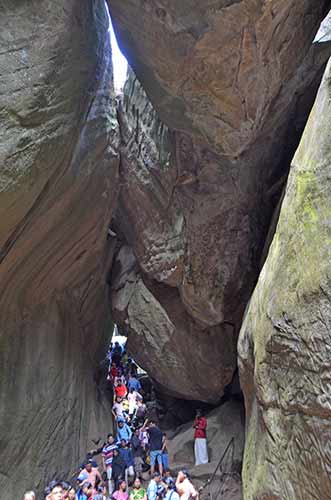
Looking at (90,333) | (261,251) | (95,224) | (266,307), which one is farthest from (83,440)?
(266,307)

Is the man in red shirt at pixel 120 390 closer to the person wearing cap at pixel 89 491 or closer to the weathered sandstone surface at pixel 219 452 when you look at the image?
the weathered sandstone surface at pixel 219 452

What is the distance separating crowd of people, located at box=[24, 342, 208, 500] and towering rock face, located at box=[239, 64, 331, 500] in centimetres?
238

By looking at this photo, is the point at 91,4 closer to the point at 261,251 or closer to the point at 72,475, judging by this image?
the point at 261,251

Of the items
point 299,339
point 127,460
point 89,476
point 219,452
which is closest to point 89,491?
point 89,476

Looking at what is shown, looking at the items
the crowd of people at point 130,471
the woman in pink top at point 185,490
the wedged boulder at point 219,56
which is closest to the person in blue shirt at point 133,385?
the crowd of people at point 130,471

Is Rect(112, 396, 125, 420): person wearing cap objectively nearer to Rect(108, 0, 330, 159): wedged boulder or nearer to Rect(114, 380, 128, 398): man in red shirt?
Rect(114, 380, 128, 398): man in red shirt

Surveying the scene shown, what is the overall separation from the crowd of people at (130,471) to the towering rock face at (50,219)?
0.87 meters

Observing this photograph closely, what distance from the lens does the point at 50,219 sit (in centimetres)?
816

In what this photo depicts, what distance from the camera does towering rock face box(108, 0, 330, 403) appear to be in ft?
19.5

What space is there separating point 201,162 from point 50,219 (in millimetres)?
2983

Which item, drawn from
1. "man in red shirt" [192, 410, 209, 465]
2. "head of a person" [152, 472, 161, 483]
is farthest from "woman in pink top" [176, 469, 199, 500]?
"man in red shirt" [192, 410, 209, 465]

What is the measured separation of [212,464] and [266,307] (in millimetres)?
5844

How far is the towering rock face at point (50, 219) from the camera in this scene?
6211 mm

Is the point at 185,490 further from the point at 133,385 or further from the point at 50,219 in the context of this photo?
the point at 133,385
